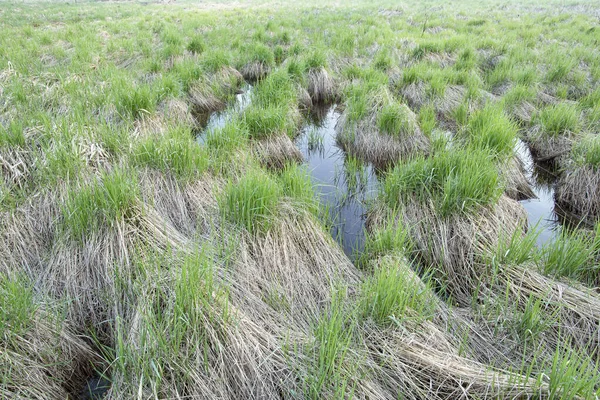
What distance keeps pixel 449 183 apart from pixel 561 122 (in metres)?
2.93

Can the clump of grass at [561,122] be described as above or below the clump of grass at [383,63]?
below

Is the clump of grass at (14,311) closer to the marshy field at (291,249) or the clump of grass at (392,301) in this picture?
the marshy field at (291,249)

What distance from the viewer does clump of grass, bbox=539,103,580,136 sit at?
4.63m

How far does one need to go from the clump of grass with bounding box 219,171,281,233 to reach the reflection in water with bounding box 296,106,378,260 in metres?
0.61

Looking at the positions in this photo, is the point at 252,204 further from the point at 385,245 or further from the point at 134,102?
the point at 134,102

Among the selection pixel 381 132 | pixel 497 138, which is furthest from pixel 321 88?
pixel 497 138

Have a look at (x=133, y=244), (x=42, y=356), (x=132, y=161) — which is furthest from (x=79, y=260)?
(x=132, y=161)

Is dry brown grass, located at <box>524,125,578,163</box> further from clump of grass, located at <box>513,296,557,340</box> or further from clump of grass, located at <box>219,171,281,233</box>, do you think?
clump of grass, located at <box>219,171,281,233</box>

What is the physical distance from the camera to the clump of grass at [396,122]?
15.7ft

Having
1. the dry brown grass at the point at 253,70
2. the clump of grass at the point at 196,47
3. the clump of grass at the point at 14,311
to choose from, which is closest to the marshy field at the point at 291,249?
the clump of grass at the point at 14,311

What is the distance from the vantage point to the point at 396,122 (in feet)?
15.6

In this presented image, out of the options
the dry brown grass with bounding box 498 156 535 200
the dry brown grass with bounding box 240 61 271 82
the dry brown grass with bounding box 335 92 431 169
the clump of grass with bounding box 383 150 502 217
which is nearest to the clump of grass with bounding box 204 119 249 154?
A: the dry brown grass with bounding box 335 92 431 169

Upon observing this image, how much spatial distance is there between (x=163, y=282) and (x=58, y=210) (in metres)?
1.28

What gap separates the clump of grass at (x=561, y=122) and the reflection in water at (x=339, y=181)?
2514 millimetres
